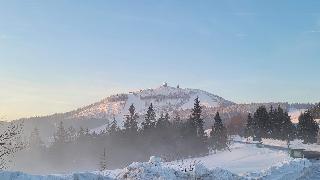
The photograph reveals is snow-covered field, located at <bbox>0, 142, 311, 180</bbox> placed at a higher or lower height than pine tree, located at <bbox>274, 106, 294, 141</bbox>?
lower

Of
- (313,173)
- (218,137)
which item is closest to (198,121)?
(218,137)

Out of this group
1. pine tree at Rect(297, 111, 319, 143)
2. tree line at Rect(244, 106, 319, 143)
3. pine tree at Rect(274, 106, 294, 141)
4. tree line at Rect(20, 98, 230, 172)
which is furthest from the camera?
pine tree at Rect(274, 106, 294, 141)

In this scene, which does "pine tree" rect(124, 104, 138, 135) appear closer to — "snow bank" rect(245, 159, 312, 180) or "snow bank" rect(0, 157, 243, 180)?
"snow bank" rect(245, 159, 312, 180)

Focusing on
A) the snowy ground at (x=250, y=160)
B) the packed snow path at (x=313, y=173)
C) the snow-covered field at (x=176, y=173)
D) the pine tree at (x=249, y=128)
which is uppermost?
the pine tree at (x=249, y=128)

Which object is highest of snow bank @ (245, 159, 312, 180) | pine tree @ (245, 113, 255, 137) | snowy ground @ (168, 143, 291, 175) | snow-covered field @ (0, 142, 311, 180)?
pine tree @ (245, 113, 255, 137)

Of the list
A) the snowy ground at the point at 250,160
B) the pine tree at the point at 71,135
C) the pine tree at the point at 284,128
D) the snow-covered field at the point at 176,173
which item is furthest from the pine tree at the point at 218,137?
the snow-covered field at the point at 176,173

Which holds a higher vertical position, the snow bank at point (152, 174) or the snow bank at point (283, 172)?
the snow bank at point (152, 174)

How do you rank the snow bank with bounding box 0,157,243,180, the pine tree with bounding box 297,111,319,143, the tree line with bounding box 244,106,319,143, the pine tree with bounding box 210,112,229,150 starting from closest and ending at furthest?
the snow bank with bounding box 0,157,243,180 → the pine tree with bounding box 210,112,229,150 → the pine tree with bounding box 297,111,319,143 → the tree line with bounding box 244,106,319,143

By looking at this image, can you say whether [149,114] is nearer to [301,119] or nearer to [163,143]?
[163,143]

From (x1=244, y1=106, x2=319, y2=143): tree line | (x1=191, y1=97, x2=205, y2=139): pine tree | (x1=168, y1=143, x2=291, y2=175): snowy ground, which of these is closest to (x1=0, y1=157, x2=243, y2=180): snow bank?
(x1=168, y1=143, x2=291, y2=175): snowy ground

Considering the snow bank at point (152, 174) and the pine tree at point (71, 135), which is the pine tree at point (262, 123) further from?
the snow bank at point (152, 174)

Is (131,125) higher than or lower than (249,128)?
higher

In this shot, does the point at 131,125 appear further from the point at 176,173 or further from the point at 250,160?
the point at 176,173

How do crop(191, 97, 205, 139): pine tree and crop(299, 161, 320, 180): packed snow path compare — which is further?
crop(191, 97, 205, 139): pine tree
